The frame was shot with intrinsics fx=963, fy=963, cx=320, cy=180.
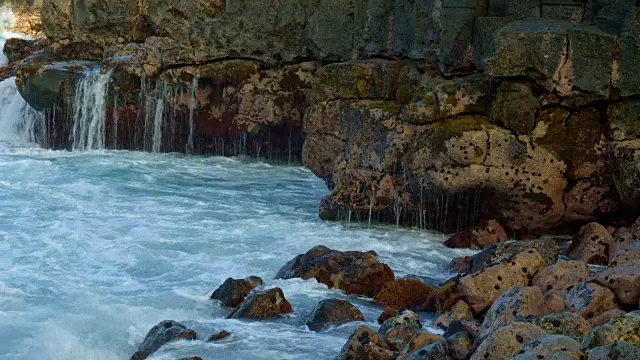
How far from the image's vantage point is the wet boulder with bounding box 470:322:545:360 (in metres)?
7.11

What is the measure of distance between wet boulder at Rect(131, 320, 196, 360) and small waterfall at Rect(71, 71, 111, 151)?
45.1ft

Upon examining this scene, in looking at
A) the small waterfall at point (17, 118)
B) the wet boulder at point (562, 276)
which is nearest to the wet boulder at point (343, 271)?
the wet boulder at point (562, 276)

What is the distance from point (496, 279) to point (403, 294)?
1.19m

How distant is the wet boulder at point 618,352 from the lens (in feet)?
20.0

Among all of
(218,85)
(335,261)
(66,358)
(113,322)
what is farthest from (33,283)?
(218,85)

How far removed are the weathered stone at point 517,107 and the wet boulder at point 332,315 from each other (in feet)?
15.7

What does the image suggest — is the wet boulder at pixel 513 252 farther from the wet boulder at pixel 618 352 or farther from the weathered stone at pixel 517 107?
the wet boulder at pixel 618 352

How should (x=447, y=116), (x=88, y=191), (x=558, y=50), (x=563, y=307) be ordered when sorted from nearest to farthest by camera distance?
(x=563, y=307) < (x=558, y=50) < (x=447, y=116) < (x=88, y=191)

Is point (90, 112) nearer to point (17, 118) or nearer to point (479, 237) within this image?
point (17, 118)

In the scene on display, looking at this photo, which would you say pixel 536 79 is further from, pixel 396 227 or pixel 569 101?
pixel 396 227

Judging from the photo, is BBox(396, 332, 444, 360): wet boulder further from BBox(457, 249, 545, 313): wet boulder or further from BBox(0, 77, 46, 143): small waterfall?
BBox(0, 77, 46, 143): small waterfall

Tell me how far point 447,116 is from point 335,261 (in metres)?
3.54

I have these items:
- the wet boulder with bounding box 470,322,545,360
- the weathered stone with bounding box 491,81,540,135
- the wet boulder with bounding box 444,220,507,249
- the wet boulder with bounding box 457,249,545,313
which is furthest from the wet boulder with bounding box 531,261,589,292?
the weathered stone with bounding box 491,81,540,135

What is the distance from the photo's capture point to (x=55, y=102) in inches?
886
